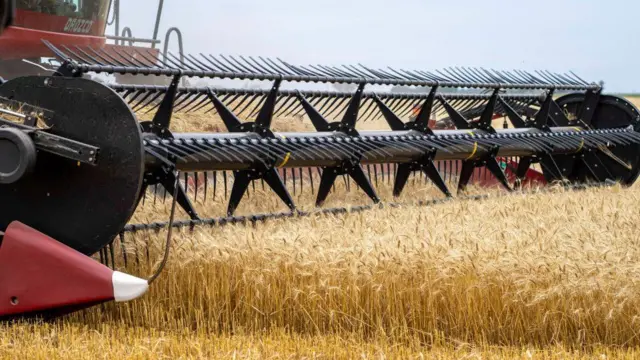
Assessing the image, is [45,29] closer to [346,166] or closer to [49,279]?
[346,166]

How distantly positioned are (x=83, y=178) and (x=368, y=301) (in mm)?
1266

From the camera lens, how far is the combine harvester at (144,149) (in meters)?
3.78

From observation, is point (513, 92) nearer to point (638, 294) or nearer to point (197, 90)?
point (197, 90)

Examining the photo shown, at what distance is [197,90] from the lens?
211 inches

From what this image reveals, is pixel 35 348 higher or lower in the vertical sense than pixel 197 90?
lower

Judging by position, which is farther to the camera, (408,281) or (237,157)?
(237,157)

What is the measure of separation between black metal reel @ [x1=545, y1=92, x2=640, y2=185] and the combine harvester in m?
0.22

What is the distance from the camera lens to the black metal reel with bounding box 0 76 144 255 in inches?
150

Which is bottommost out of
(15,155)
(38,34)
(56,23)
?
(15,155)

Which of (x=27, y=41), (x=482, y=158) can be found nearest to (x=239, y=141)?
(x=482, y=158)

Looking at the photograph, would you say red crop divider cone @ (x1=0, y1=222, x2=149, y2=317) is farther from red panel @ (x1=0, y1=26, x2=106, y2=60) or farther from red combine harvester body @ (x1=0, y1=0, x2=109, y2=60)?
red panel @ (x1=0, y1=26, x2=106, y2=60)

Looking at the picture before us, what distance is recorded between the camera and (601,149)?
7.47 m

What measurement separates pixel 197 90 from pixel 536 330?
239 cm

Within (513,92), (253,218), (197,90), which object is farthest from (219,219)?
(513,92)
